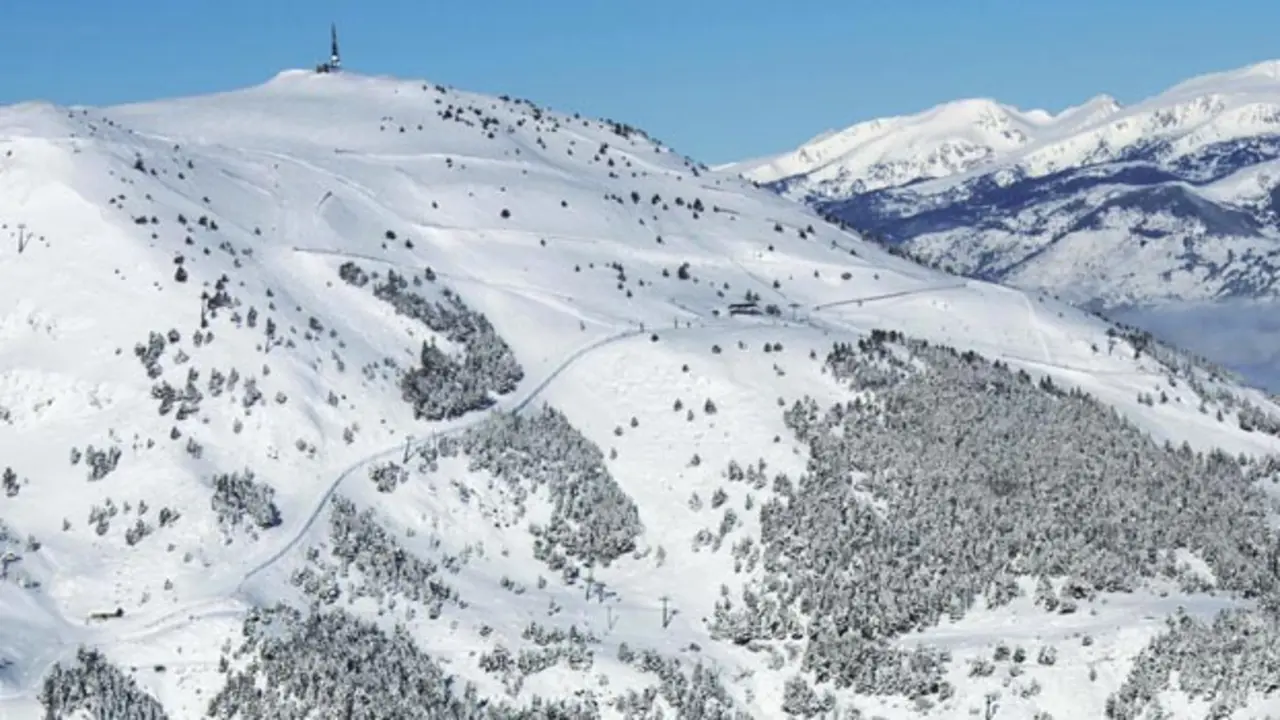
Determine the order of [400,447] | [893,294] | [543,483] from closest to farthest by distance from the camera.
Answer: [400,447] < [543,483] < [893,294]

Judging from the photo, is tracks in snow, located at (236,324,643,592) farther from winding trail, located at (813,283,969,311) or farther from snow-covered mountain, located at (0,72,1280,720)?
winding trail, located at (813,283,969,311)

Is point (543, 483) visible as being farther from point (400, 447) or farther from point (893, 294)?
A: point (893, 294)

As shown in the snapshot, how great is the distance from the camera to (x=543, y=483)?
82250 millimetres

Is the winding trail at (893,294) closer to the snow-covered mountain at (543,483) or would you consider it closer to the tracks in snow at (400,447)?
the snow-covered mountain at (543,483)

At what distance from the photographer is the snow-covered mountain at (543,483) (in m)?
66.6

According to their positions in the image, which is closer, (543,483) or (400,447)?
(400,447)

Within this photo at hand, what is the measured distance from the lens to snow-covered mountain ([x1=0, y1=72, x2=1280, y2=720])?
218ft

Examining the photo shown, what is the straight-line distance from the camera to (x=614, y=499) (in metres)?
81.8

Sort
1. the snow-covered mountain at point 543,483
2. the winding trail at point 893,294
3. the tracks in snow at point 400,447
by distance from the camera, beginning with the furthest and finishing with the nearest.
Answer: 1. the winding trail at point 893,294
2. the tracks in snow at point 400,447
3. the snow-covered mountain at point 543,483

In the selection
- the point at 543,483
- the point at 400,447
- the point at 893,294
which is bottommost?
the point at 543,483

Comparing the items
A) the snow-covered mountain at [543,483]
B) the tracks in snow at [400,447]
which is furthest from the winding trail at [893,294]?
the tracks in snow at [400,447]

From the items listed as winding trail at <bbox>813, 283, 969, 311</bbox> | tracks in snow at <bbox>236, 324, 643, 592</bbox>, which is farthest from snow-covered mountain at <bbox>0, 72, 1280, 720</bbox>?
winding trail at <bbox>813, 283, 969, 311</bbox>

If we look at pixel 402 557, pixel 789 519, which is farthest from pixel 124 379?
pixel 789 519

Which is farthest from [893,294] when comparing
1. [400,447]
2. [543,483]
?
[400,447]
